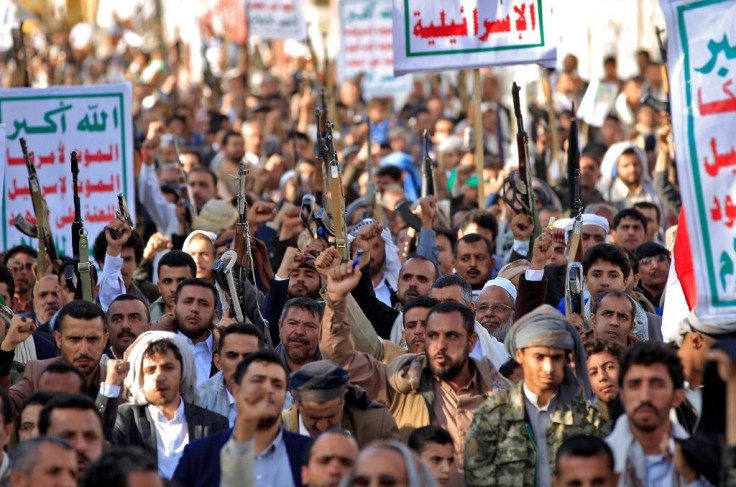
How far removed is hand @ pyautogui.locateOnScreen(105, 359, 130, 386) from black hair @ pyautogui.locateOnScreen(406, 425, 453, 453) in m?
1.30

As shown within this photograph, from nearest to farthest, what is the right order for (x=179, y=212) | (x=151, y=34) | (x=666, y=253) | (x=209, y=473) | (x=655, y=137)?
(x=209, y=473), (x=666, y=253), (x=179, y=212), (x=655, y=137), (x=151, y=34)

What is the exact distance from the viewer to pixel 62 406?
19.6 feet

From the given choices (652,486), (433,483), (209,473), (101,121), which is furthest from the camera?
(101,121)

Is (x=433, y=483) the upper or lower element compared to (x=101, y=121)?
lower

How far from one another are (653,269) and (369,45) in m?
9.29

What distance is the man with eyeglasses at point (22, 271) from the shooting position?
31.9ft

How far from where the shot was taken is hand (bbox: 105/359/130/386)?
6875 mm

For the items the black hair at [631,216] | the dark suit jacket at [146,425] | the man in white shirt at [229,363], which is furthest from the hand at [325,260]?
the black hair at [631,216]

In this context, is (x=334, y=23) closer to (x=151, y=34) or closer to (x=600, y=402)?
(x=151, y=34)

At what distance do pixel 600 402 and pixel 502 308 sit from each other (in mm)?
1382

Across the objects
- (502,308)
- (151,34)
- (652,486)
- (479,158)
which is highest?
(151,34)

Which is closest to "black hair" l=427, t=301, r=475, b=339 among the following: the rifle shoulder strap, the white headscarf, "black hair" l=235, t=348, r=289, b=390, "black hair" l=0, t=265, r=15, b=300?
"black hair" l=235, t=348, r=289, b=390

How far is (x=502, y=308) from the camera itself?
828cm

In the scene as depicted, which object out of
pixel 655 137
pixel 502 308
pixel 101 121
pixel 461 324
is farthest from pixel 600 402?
pixel 655 137
